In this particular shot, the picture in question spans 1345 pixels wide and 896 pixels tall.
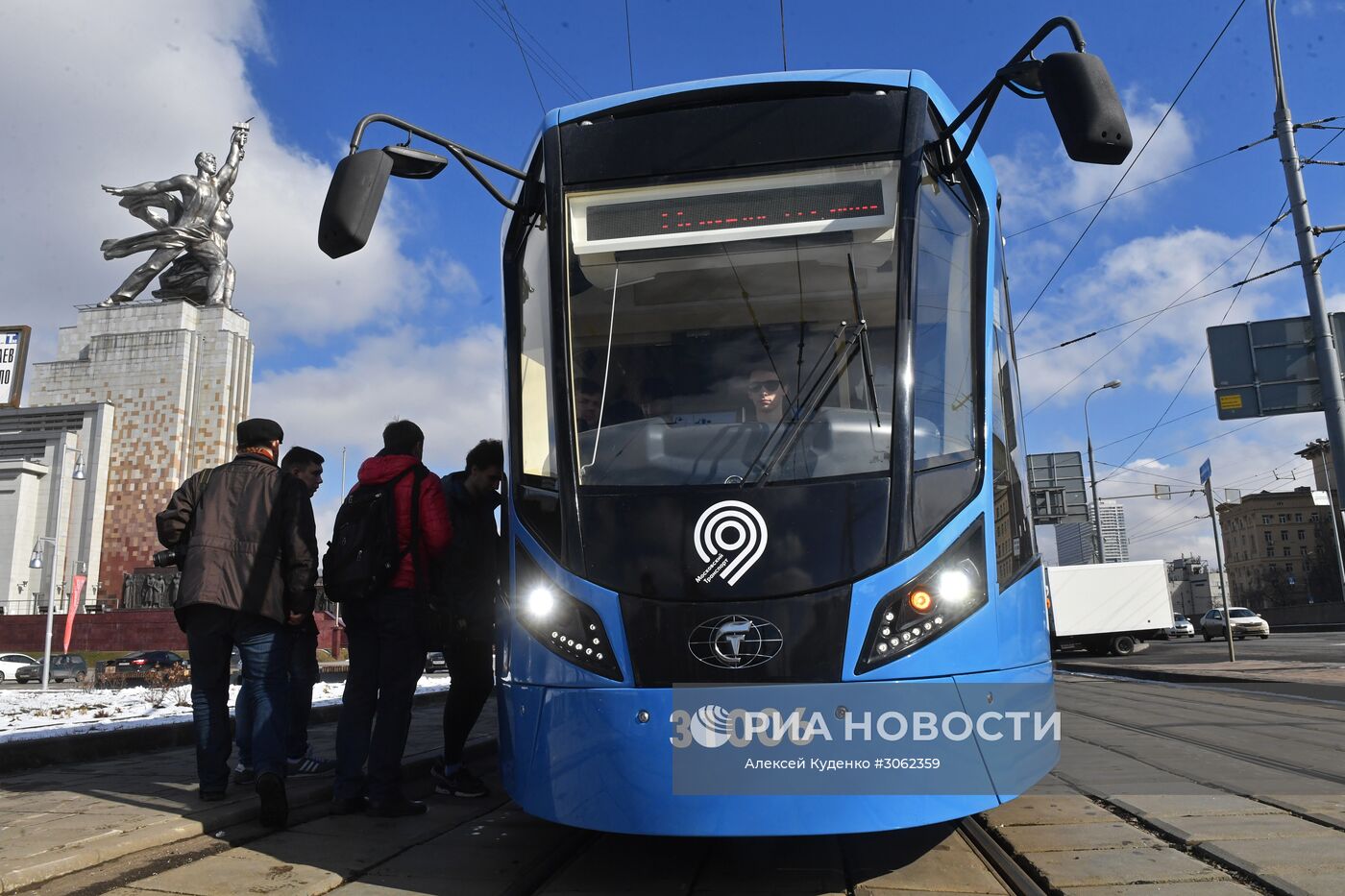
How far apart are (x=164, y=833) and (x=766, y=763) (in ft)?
8.01

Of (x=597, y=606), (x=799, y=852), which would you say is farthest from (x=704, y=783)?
(x=799, y=852)

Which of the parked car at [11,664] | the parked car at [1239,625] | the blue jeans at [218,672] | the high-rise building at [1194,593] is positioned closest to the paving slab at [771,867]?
the blue jeans at [218,672]

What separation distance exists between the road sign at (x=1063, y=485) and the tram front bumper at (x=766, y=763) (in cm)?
2462

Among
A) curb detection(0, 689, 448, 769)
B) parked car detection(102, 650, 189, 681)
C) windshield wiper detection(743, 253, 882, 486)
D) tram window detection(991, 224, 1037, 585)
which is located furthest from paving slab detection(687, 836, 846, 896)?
parked car detection(102, 650, 189, 681)

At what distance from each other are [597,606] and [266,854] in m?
1.68

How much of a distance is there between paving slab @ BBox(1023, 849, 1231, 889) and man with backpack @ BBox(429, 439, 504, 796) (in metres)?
2.92

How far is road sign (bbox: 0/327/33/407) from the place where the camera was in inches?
1785

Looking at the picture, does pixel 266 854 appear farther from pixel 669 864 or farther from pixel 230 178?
pixel 230 178

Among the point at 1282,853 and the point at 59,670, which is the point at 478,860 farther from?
the point at 59,670

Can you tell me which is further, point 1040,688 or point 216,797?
point 216,797

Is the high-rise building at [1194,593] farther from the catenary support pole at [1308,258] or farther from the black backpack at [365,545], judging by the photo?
the black backpack at [365,545]

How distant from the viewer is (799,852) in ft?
13.3

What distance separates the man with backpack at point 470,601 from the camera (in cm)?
543

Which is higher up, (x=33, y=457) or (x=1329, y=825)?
(x=33, y=457)
